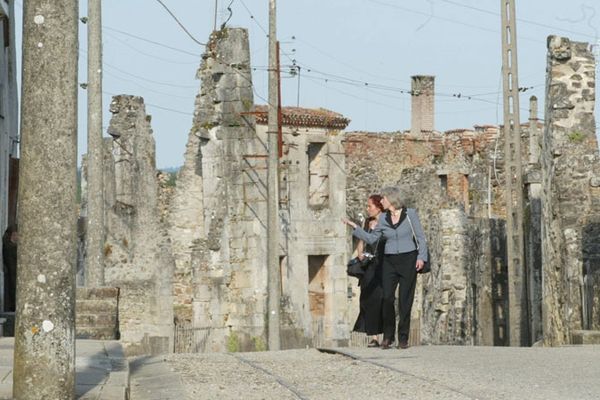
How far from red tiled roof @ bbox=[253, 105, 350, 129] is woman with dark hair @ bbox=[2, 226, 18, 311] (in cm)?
2209

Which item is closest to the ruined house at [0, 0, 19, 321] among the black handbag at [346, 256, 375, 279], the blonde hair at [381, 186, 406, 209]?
the black handbag at [346, 256, 375, 279]

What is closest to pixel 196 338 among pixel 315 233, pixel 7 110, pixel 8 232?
pixel 315 233

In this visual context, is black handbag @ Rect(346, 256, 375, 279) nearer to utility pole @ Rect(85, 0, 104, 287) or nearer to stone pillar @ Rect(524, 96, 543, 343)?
utility pole @ Rect(85, 0, 104, 287)

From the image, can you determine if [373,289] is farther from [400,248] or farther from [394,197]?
[394,197]

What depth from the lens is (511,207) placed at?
29.5 meters

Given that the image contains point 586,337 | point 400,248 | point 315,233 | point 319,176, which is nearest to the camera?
point 400,248

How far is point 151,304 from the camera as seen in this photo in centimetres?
4134

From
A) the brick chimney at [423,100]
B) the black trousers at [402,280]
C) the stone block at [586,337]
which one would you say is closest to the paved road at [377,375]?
the black trousers at [402,280]

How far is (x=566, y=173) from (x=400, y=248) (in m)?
7.54

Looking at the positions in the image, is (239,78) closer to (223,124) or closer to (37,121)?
(223,124)

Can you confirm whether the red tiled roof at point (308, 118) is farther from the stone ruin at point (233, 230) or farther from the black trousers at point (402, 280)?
the black trousers at point (402, 280)

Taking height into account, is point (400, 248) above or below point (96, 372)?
above

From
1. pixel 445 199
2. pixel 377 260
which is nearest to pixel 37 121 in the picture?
pixel 377 260

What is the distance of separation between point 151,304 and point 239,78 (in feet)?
21.3
